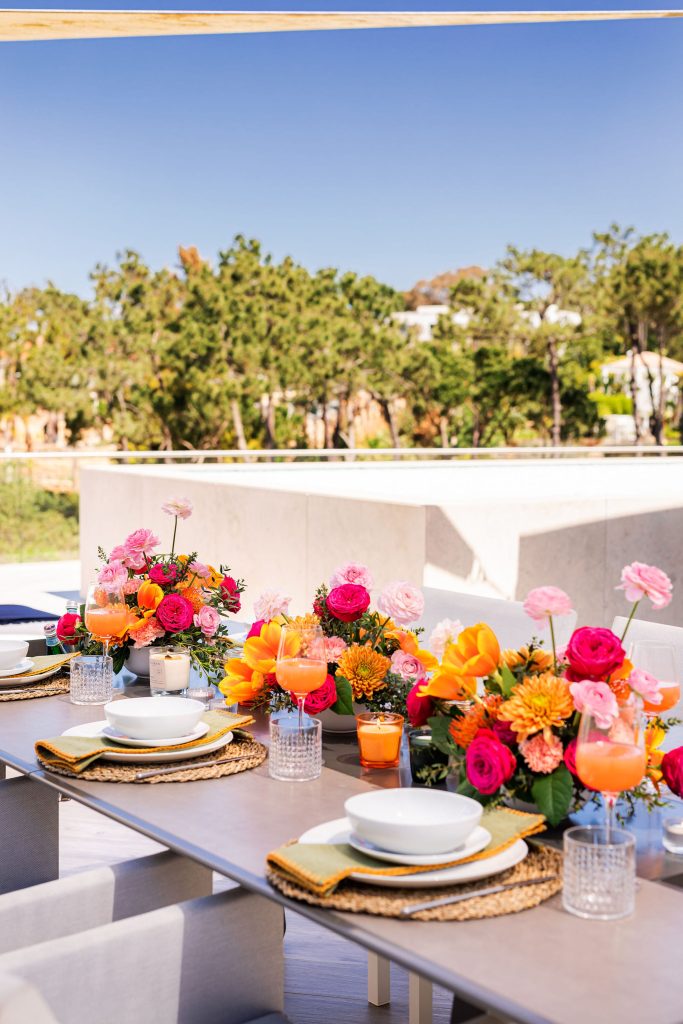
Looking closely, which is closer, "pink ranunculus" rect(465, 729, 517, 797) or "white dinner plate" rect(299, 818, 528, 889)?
"white dinner plate" rect(299, 818, 528, 889)

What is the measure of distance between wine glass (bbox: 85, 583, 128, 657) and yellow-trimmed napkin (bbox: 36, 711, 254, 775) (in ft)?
1.01

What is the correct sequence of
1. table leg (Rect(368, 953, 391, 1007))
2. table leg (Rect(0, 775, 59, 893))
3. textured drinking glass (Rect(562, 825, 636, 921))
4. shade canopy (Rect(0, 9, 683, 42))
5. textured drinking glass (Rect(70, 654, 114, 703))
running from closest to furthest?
textured drinking glass (Rect(562, 825, 636, 921)) < table leg (Rect(0, 775, 59, 893)) < textured drinking glass (Rect(70, 654, 114, 703)) < table leg (Rect(368, 953, 391, 1007)) < shade canopy (Rect(0, 9, 683, 42))

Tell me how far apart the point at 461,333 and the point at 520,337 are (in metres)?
1.35

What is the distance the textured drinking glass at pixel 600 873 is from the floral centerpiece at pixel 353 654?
58cm

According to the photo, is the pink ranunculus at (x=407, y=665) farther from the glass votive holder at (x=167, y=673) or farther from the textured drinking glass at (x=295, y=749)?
the glass votive holder at (x=167, y=673)

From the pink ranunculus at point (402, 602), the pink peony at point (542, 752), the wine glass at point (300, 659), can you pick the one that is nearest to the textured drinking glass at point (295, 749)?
the wine glass at point (300, 659)

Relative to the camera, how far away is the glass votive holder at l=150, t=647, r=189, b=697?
2035 mm

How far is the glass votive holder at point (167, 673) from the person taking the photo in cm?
204

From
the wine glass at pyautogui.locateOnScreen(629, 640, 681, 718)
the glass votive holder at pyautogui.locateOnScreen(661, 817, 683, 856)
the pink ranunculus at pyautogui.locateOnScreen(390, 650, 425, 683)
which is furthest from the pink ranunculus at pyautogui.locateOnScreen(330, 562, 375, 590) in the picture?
the glass votive holder at pyautogui.locateOnScreen(661, 817, 683, 856)

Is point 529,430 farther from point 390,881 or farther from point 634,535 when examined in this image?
point 390,881

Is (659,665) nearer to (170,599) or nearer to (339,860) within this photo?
(339,860)

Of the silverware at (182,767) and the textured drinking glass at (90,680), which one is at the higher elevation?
the textured drinking glass at (90,680)

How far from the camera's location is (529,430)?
27812mm

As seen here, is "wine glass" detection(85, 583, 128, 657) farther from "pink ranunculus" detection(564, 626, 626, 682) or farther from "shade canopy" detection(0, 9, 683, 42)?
"shade canopy" detection(0, 9, 683, 42)
